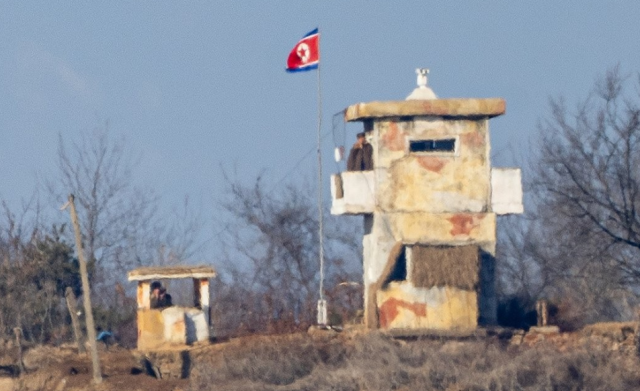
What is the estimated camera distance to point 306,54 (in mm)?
42406

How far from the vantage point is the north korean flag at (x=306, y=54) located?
4225 cm

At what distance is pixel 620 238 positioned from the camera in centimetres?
4584

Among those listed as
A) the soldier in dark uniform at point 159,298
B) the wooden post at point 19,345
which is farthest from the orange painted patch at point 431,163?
the wooden post at point 19,345

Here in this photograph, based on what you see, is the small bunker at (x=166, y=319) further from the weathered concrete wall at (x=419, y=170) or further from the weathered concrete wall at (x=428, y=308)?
the weathered concrete wall at (x=419, y=170)

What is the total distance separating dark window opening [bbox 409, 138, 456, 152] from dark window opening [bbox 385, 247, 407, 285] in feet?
8.26

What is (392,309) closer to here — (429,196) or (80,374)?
(429,196)

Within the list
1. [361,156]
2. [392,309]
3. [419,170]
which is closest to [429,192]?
[419,170]

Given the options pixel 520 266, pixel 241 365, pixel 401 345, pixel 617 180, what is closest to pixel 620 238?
pixel 617 180

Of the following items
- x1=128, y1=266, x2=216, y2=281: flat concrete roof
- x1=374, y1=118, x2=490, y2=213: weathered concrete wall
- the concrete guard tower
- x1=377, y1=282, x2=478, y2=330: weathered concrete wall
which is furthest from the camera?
x1=128, y1=266, x2=216, y2=281: flat concrete roof

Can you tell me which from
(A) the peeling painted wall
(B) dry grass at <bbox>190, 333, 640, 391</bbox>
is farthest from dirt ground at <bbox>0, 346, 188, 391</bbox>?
(A) the peeling painted wall

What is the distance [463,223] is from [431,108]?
8.79ft

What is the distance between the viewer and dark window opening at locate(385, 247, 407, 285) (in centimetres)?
3903

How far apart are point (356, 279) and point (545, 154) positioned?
23.4 feet

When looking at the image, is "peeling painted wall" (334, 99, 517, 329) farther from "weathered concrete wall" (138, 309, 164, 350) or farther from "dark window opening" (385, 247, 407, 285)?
"weathered concrete wall" (138, 309, 164, 350)
